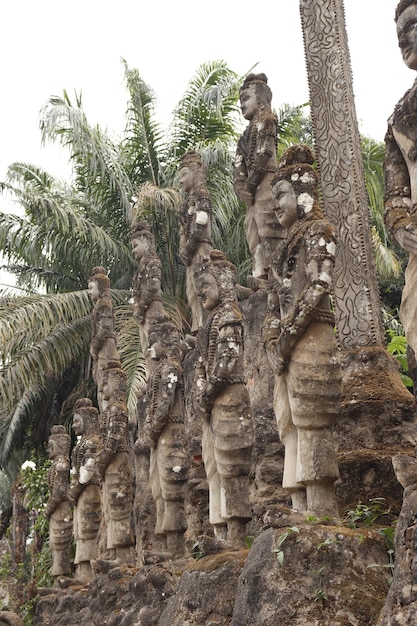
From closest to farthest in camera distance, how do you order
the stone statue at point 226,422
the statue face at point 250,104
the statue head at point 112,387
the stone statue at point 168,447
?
1. the stone statue at point 226,422
2. the stone statue at point 168,447
3. the statue face at point 250,104
4. the statue head at point 112,387

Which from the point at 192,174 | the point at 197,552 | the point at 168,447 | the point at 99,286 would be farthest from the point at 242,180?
the point at 197,552

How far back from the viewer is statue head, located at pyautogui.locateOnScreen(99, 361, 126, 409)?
13031 millimetres

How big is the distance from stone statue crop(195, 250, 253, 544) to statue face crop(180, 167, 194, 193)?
3.59 metres

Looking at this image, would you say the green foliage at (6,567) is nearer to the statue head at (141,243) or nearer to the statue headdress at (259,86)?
the statue head at (141,243)

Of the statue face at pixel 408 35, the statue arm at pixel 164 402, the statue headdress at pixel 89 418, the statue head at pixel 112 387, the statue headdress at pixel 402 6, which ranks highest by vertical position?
the statue headdress at pixel 402 6

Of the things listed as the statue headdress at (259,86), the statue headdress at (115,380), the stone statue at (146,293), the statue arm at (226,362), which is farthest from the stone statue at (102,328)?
the statue arm at (226,362)

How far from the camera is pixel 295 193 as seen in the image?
8375mm

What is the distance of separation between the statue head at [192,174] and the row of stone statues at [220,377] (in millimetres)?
18

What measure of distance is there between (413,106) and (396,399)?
3.41 metres

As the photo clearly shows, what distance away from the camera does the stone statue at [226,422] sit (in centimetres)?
855

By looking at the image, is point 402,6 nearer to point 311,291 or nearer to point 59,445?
point 311,291

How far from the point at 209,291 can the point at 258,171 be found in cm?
238

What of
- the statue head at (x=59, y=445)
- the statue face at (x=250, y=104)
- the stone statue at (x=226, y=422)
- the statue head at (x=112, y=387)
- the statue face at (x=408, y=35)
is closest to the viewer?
the statue face at (x=408, y=35)

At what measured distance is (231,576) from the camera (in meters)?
7.39
